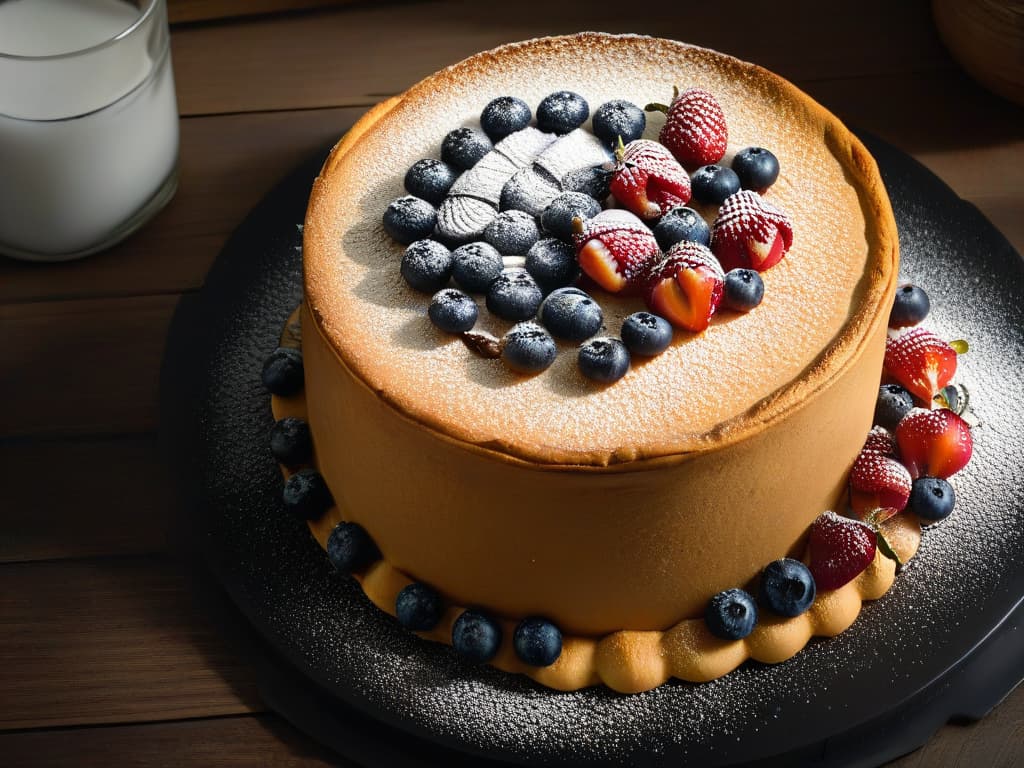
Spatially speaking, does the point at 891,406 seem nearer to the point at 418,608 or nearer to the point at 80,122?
the point at 418,608

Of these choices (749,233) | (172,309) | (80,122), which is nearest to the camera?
(749,233)

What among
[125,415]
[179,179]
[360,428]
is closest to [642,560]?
[360,428]

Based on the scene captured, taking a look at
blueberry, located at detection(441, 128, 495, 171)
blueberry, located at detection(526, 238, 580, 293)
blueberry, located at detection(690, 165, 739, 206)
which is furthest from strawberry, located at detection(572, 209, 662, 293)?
blueberry, located at detection(441, 128, 495, 171)

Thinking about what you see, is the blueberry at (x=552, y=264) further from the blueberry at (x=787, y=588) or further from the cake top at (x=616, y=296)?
the blueberry at (x=787, y=588)

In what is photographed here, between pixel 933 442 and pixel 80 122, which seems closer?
pixel 933 442

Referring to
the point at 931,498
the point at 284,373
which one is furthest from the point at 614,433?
the point at 284,373

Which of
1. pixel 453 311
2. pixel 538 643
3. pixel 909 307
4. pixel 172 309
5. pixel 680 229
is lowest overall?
pixel 172 309

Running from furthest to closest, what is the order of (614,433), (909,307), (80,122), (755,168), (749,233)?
(80,122), (909,307), (755,168), (749,233), (614,433)

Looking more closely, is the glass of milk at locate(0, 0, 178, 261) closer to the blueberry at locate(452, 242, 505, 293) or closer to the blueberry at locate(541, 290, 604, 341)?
the blueberry at locate(452, 242, 505, 293)
